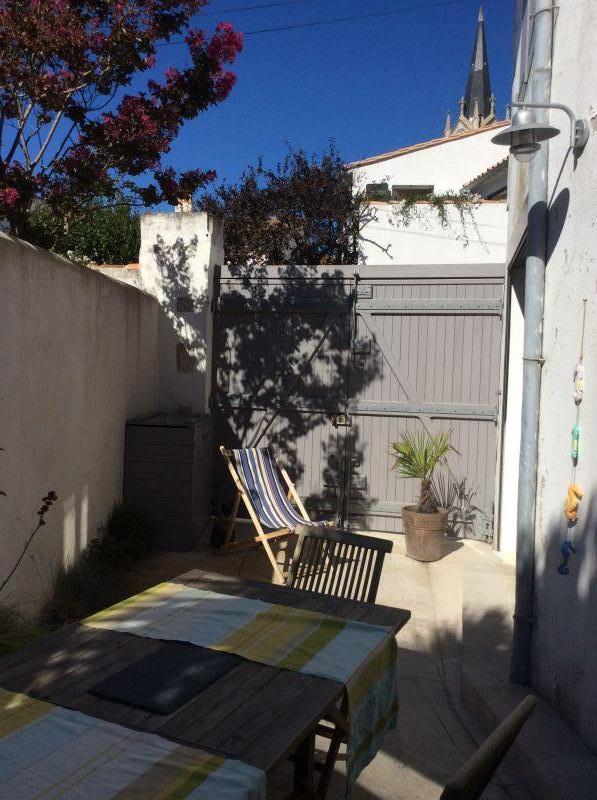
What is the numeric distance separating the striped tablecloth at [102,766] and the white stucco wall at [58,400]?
1941mm

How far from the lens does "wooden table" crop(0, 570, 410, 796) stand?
1.49 metres

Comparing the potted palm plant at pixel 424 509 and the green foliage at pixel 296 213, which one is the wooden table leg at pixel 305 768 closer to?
the potted palm plant at pixel 424 509

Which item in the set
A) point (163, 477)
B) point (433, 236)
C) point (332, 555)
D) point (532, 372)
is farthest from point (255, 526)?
point (433, 236)

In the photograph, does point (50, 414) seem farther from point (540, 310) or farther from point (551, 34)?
point (551, 34)

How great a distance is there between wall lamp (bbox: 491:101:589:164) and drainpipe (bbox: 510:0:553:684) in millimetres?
281

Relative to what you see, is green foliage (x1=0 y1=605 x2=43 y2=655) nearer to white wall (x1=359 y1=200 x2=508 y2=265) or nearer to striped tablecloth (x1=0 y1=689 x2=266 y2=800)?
striped tablecloth (x1=0 y1=689 x2=266 y2=800)

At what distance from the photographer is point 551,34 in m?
3.14

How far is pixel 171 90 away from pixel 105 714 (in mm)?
4024

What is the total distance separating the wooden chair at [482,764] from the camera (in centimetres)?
117

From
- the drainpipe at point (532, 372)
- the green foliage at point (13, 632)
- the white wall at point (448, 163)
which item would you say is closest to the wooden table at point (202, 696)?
the green foliage at point (13, 632)

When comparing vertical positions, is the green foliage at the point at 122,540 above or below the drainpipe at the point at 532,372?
below

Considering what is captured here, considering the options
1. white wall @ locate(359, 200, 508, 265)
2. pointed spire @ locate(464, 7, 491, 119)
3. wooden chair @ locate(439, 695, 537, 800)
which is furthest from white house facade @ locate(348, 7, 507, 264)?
pointed spire @ locate(464, 7, 491, 119)

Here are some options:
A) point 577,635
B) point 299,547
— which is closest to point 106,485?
point 299,547

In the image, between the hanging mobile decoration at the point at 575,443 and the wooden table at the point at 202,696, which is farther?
the hanging mobile decoration at the point at 575,443
